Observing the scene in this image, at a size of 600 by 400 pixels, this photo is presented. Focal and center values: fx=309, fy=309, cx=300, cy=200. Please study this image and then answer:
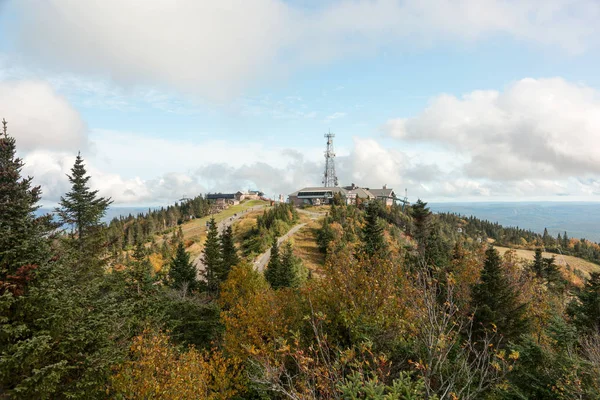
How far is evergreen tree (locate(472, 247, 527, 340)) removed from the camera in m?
22.9

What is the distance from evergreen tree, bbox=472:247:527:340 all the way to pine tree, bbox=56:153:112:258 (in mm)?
32925

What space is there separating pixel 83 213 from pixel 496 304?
119ft

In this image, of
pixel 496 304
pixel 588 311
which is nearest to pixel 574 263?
pixel 588 311

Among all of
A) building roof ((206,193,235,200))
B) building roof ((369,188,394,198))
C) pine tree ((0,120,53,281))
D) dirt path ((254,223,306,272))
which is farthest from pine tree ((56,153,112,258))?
building roof ((206,193,235,200))

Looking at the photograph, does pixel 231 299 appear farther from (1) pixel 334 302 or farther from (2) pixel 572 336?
(2) pixel 572 336

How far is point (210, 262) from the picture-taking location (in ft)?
155

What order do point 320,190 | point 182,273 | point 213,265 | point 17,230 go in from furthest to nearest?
point 320,190, point 182,273, point 213,265, point 17,230

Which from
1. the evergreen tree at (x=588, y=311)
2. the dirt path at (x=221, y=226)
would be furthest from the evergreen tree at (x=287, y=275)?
the evergreen tree at (x=588, y=311)

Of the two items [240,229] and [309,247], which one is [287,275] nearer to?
[309,247]

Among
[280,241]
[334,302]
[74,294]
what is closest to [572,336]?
[334,302]

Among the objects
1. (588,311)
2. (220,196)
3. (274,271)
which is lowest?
(274,271)

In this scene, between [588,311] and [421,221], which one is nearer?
[588,311]

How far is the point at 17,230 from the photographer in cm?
1622

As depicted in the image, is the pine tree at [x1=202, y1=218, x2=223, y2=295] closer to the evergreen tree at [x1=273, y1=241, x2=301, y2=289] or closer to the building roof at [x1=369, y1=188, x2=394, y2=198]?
the evergreen tree at [x1=273, y1=241, x2=301, y2=289]
